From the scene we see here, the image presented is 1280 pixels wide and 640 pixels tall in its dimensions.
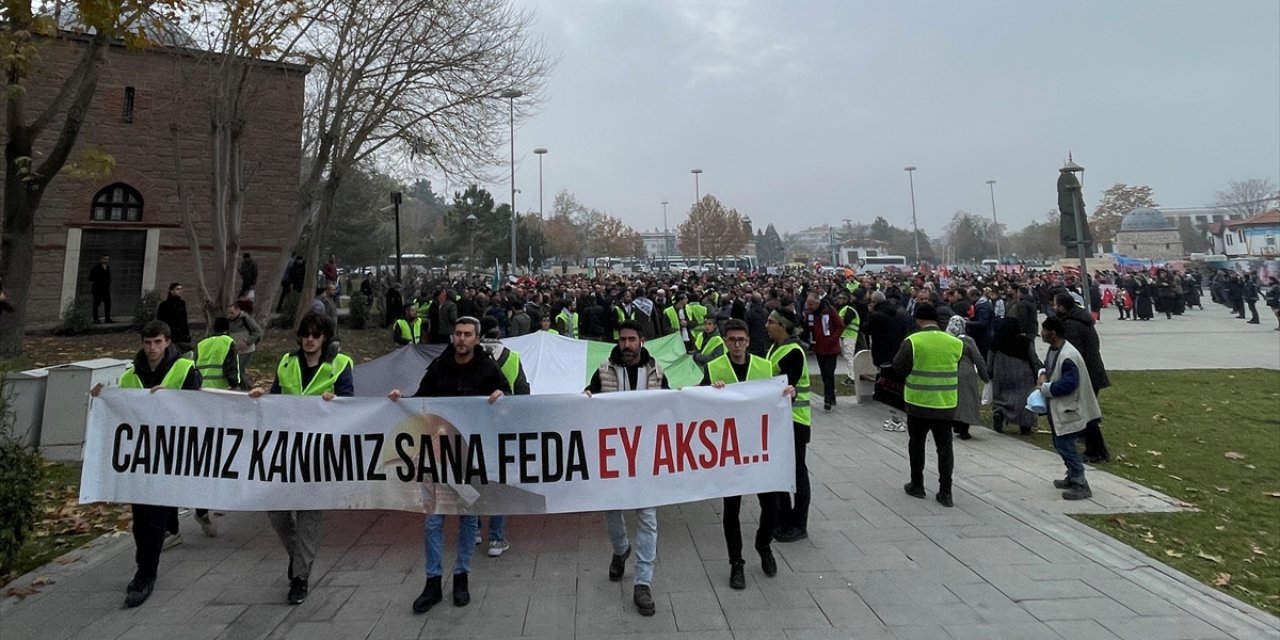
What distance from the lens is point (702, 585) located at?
179 inches

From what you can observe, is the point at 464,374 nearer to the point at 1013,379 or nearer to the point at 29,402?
the point at 29,402

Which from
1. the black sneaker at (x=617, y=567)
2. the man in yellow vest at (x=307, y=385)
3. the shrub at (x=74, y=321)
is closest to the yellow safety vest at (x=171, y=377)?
the man in yellow vest at (x=307, y=385)

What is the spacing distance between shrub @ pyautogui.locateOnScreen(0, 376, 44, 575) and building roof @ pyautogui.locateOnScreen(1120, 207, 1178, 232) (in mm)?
93588

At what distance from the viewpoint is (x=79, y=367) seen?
743 centimetres

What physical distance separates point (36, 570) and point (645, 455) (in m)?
4.86

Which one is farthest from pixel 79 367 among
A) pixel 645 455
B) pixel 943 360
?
Answer: pixel 943 360

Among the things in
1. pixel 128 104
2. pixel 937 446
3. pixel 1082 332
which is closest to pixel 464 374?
pixel 937 446

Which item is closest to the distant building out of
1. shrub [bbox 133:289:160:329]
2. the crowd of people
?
the crowd of people

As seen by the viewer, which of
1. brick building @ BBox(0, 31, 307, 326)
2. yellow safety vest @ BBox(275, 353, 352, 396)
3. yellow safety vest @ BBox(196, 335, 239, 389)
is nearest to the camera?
yellow safety vest @ BBox(275, 353, 352, 396)

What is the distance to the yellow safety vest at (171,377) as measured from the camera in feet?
15.8

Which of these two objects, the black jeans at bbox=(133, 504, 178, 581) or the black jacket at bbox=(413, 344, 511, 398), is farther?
the black jacket at bbox=(413, 344, 511, 398)

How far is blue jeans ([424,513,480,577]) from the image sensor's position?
13.8 ft

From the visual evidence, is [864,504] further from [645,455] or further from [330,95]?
[330,95]

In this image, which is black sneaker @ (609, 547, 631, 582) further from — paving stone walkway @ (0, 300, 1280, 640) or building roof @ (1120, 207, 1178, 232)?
building roof @ (1120, 207, 1178, 232)
